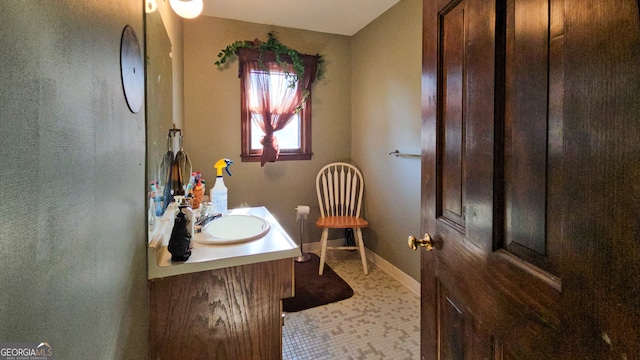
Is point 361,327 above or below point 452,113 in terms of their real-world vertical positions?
below

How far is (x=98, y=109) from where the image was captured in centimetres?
64

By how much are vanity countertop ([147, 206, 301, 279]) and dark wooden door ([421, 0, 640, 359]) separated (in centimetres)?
64

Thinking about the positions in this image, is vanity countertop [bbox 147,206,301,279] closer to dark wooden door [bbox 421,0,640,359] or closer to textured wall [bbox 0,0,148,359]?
textured wall [bbox 0,0,148,359]

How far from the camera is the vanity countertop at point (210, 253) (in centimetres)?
111

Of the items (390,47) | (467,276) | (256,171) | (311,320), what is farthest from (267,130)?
(467,276)

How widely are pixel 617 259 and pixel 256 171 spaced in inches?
117

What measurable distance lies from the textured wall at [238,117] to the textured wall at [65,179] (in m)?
2.18

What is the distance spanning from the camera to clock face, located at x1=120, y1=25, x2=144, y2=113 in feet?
2.63

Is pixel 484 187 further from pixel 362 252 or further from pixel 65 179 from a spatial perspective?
pixel 362 252

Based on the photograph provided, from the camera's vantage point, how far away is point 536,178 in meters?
0.55

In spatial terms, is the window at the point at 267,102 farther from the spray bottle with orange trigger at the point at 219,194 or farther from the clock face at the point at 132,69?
the clock face at the point at 132,69

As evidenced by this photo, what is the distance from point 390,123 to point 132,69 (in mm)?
2255

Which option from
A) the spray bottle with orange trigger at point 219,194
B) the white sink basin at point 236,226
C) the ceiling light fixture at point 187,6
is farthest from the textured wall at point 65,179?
the spray bottle with orange trigger at point 219,194

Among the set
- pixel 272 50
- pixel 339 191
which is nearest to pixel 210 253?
pixel 339 191
